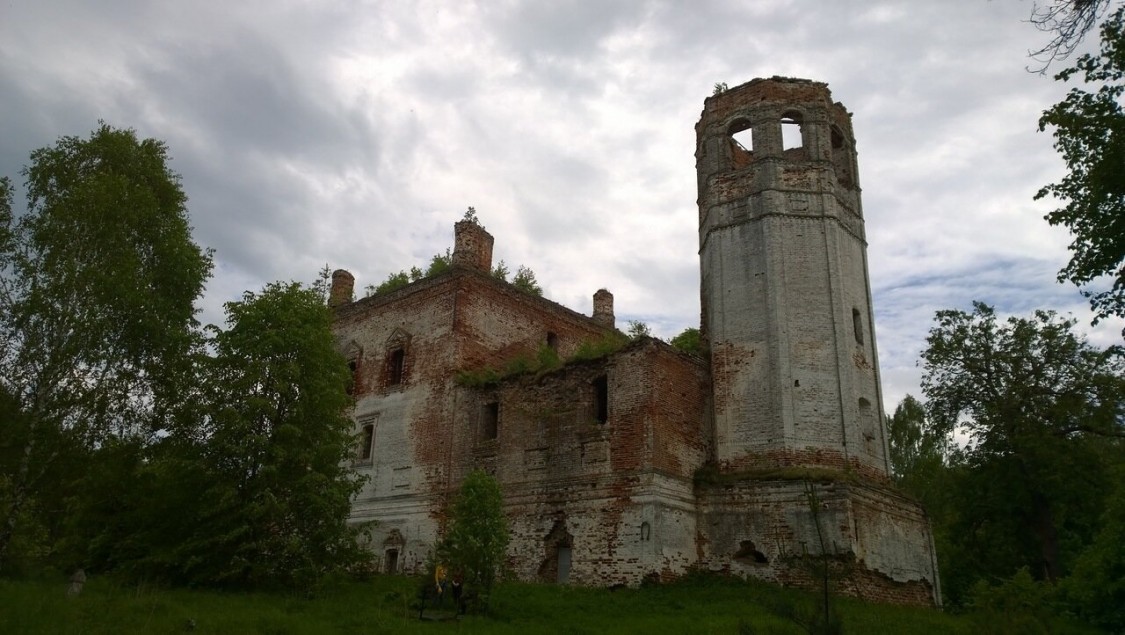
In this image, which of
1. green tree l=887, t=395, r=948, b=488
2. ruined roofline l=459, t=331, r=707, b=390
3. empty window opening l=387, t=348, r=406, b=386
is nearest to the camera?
ruined roofline l=459, t=331, r=707, b=390

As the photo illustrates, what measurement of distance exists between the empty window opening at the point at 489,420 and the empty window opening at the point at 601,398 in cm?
289

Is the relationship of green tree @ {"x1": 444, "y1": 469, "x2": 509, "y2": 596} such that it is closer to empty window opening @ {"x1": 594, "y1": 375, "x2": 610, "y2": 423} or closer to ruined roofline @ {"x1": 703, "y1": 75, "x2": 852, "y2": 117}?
empty window opening @ {"x1": 594, "y1": 375, "x2": 610, "y2": 423}

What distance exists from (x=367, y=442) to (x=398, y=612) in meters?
9.50

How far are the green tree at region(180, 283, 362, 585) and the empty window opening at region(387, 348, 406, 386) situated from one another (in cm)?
580

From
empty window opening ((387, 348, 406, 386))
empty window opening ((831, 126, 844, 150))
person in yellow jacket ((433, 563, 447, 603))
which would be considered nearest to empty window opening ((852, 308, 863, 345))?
empty window opening ((831, 126, 844, 150))

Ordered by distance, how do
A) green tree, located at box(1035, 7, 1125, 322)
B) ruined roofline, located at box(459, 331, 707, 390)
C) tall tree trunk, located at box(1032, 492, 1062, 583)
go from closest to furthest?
green tree, located at box(1035, 7, 1125, 322), ruined roofline, located at box(459, 331, 707, 390), tall tree trunk, located at box(1032, 492, 1062, 583)

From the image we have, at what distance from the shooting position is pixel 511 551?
720 inches

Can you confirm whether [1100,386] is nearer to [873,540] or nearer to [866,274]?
[866,274]

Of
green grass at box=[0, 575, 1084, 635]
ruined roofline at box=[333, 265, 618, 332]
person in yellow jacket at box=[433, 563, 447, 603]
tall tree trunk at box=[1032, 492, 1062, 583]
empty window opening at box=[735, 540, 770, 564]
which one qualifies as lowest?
green grass at box=[0, 575, 1084, 635]

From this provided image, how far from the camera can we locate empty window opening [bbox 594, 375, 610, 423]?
18562 mm

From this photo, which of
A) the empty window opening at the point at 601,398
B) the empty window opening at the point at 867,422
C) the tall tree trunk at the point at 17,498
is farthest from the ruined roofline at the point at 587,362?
the tall tree trunk at the point at 17,498

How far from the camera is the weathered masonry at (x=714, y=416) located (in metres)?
16.5

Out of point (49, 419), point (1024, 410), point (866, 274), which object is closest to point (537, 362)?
point (866, 274)

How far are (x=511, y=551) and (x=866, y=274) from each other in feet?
35.1
